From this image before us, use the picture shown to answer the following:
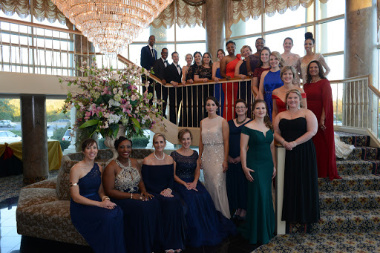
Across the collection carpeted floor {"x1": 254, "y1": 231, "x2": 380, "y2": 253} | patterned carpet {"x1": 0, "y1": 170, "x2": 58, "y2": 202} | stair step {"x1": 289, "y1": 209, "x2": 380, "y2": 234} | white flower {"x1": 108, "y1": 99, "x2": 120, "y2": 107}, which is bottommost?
patterned carpet {"x1": 0, "y1": 170, "x2": 58, "y2": 202}

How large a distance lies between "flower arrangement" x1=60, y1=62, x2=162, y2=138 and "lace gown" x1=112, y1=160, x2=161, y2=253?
28.5 inches

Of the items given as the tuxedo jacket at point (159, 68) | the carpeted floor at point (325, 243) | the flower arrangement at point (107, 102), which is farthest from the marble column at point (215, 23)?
the carpeted floor at point (325, 243)

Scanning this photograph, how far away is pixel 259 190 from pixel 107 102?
82.2 inches

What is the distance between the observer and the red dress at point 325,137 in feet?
13.3

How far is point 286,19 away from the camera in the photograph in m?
9.36

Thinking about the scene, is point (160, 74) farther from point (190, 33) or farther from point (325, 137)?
point (190, 33)

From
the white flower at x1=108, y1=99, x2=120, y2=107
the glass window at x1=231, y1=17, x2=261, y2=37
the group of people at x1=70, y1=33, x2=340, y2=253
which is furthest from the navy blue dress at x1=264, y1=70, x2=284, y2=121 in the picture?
the glass window at x1=231, y1=17, x2=261, y2=37

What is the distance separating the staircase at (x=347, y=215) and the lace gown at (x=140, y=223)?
117 cm

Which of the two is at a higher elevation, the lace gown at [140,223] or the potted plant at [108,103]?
the potted plant at [108,103]

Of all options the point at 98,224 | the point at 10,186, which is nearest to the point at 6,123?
the point at 10,186

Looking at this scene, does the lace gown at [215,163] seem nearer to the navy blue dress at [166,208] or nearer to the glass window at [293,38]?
the navy blue dress at [166,208]

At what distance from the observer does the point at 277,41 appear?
9.69m

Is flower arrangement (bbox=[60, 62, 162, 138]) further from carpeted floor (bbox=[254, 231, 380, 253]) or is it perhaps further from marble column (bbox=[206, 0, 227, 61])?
marble column (bbox=[206, 0, 227, 61])

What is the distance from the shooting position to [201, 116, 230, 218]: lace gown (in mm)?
3736
